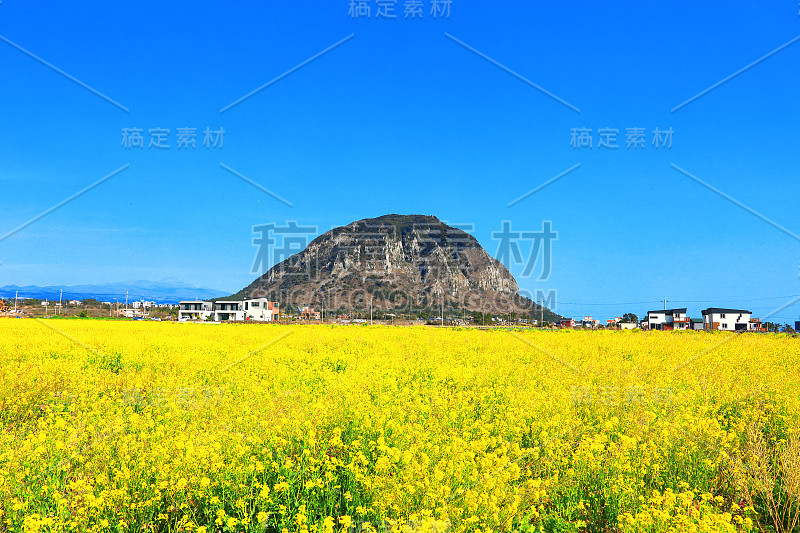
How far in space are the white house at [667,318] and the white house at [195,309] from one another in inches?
3078

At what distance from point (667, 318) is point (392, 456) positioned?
9539 centimetres

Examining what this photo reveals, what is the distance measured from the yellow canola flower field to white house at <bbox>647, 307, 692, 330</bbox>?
273ft

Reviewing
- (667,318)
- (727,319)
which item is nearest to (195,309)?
(667,318)

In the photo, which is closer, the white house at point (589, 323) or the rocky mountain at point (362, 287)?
the white house at point (589, 323)

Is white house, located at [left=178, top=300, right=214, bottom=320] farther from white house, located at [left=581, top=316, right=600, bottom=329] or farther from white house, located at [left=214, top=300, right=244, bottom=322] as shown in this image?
white house, located at [left=581, top=316, right=600, bottom=329]

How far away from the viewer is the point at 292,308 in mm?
128125

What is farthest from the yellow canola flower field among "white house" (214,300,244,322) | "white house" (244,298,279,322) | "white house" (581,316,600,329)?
"white house" (214,300,244,322)

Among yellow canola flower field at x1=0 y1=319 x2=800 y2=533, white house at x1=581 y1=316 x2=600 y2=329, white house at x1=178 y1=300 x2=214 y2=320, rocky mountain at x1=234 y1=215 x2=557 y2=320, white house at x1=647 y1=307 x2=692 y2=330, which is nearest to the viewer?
yellow canola flower field at x1=0 y1=319 x2=800 y2=533

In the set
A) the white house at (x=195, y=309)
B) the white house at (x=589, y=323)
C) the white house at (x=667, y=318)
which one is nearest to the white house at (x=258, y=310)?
the white house at (x=195, y=309)

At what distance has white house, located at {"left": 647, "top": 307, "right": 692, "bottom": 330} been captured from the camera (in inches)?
3247

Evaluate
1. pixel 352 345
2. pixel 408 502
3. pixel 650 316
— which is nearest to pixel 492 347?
pixel 352 345

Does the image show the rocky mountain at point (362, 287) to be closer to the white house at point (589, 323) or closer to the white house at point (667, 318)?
the white house at point (589, 323)

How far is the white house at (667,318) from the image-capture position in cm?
8248

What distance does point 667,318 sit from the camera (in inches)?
3428
